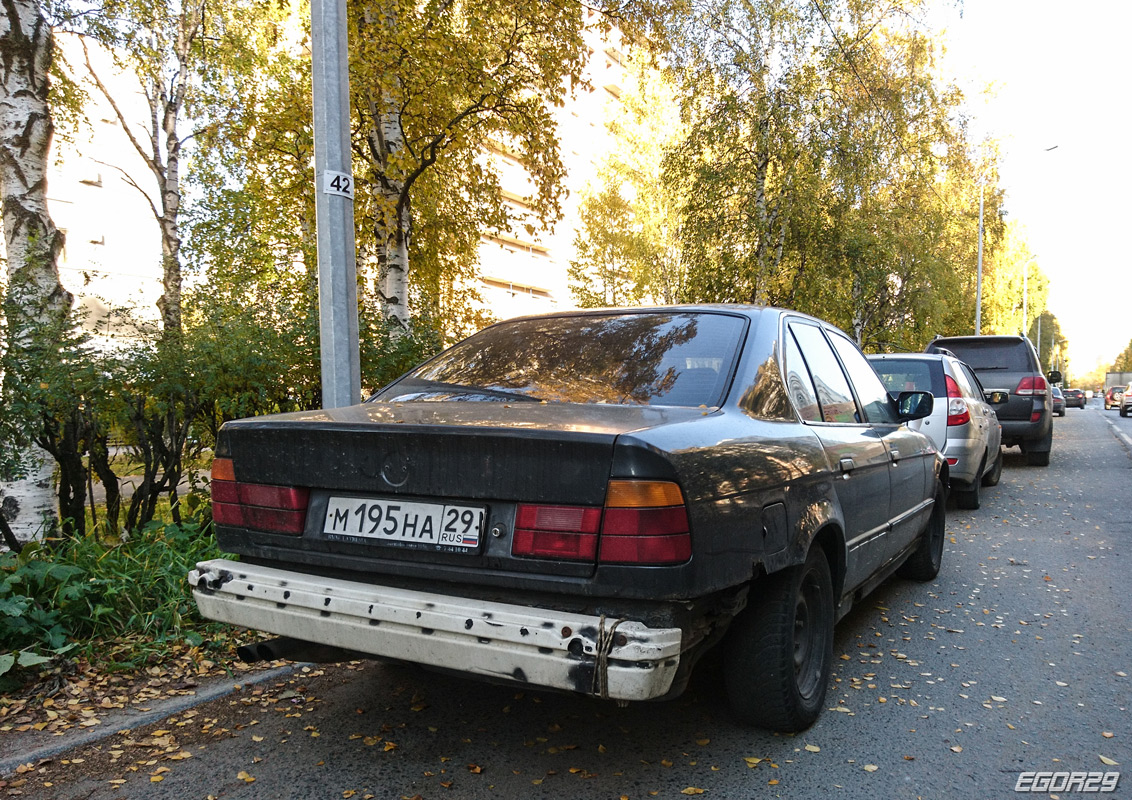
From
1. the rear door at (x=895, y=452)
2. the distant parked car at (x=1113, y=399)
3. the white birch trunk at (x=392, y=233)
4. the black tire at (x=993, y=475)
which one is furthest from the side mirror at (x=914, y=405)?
A: the distant parked car at (x=1113, y=399)

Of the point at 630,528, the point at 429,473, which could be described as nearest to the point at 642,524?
the point at 630,528

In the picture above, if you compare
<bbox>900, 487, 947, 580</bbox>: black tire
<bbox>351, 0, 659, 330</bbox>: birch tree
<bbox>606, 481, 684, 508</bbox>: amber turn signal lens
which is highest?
<bbox>351, 0, 659, 330</bbox>: birch tree

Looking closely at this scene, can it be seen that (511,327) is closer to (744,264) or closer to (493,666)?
(493,666)

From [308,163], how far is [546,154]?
11.1 feet

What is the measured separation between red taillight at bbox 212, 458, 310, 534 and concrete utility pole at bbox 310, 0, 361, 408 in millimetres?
1768

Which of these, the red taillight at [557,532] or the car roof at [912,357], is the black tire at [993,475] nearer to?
the car roof at [912,357]

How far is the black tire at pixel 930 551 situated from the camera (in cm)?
532

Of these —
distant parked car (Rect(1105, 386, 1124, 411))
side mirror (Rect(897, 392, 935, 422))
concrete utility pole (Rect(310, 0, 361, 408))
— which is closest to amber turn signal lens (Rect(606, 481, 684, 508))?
concrete utility pole (Rect(310, 0, 361, 408))

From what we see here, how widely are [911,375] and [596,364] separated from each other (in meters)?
6.13

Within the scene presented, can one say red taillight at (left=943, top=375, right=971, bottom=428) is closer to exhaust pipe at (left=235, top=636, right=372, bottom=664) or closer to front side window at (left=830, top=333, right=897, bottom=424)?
front side window at (left=830, top=333, right=897, bottom=424)

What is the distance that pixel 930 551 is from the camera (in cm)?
539

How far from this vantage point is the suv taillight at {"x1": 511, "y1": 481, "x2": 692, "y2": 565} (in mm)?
2186

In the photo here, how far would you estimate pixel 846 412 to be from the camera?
3.89m

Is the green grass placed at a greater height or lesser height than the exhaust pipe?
lesser
